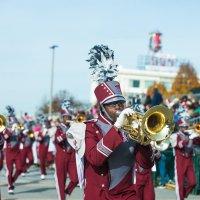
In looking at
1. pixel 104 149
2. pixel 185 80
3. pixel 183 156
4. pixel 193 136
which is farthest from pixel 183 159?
pixel 185 80

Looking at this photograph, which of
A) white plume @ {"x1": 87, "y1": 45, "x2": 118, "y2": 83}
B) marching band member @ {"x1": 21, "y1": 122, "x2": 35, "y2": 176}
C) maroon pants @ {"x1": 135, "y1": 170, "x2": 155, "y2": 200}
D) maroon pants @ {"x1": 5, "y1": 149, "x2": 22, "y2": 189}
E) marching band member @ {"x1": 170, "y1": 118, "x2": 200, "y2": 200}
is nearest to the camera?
white plume @ {"x1": 87, "y1": 45, "x2": 118, "y2": 83}

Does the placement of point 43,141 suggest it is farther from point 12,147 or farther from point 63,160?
point 63,160

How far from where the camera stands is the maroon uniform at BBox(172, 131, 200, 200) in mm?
14211

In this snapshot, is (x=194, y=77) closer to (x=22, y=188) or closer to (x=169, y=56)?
(x=169, y=56)

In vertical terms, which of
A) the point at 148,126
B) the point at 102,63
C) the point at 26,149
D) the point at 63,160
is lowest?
the point at 26,149

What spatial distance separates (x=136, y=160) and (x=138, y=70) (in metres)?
98.5

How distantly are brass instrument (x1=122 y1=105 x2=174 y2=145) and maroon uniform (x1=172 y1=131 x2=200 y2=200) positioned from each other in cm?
846

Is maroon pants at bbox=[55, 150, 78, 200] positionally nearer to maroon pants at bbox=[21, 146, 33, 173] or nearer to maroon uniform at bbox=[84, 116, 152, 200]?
maroon pants at bbox=[21, 146, 33, 173]

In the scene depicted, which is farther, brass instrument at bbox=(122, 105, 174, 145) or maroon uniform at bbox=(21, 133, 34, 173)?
maroon uniform at bbox=(21, 133, 34, 173)

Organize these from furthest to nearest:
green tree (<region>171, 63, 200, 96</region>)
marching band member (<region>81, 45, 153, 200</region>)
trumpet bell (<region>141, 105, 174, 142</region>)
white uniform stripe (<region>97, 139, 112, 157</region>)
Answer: green tree (<region>171, 63, 200, 96</region>)
marching band member (<region>81, 45, 153, 200</region>)
white uniform stripe (<region>97, 139, 112, 157</region>)
trumpet bell (<region>141, 105, 174, 142</region>)

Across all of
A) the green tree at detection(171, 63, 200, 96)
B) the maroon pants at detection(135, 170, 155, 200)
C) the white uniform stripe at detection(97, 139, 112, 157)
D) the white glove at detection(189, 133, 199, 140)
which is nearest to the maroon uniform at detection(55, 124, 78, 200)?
the white glove at detection(189, 133, 199, 140)

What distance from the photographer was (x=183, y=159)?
14375 mm

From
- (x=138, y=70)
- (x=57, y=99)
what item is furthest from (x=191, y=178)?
(x=138, y=70)

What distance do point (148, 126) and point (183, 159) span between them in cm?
888
